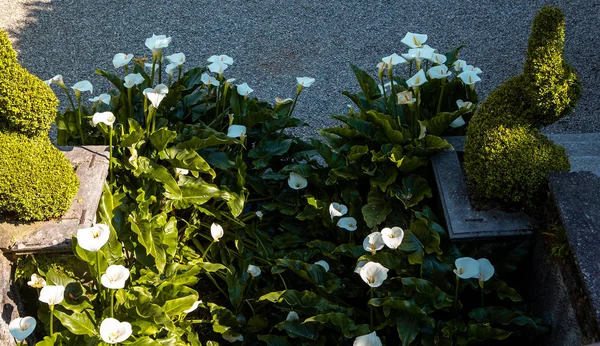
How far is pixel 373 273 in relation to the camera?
248 cm

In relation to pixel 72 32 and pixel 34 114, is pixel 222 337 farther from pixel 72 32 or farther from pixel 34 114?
pixel 72 32

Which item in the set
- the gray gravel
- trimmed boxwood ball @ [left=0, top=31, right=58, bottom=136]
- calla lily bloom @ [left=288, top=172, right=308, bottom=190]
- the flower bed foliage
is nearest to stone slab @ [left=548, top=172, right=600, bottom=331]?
the flower bed foliage

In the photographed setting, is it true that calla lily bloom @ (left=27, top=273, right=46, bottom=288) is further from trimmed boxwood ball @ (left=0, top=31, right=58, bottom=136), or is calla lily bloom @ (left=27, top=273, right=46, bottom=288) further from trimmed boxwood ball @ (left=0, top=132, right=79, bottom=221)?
trimmed boxwood ball @ (left=0, top=31, right=58, bottom=136)

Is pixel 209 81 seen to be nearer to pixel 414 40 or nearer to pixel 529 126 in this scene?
pixel 414 40

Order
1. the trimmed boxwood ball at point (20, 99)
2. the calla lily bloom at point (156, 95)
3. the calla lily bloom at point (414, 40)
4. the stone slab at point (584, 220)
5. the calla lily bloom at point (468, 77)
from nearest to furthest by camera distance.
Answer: the stone slab at point (584, 220) < the trimmed boxwood ball at point (20, 99) < the calla lily bloom at point (156, 95) < the calla lily bloom at point (468, 77) < the calla lily bloom at point (414, 40)

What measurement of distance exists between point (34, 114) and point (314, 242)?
133 cm

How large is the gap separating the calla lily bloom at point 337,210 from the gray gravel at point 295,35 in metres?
1.59

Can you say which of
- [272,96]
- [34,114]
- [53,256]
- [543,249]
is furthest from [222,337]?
[272,96]

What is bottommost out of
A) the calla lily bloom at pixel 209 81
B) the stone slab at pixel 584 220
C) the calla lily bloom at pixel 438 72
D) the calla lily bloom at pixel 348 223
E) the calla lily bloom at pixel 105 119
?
the calla lily bloom at pixel 348 223

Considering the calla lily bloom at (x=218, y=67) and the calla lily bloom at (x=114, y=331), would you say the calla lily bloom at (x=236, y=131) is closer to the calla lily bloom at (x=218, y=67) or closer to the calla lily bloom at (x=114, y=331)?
the calla lily bloom at (x=218, y=67)

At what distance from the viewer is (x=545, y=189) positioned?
2.71 m

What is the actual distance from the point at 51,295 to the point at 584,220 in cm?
202

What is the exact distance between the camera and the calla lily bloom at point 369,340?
2385mm

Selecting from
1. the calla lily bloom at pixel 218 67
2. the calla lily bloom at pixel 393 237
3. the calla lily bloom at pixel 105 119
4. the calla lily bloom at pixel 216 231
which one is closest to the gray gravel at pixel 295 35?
the calla lily bloom at pixel 218 67
